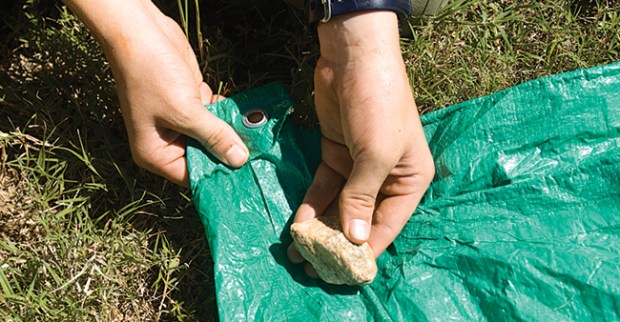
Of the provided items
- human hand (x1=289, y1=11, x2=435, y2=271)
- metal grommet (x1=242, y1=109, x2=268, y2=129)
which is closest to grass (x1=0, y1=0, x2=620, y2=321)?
metal grommet (x1=242, y1=109, x2=268, y2=129)

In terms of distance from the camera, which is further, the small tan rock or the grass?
the grass

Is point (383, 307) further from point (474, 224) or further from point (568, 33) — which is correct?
point (568, 33)

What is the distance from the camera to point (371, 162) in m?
1.58

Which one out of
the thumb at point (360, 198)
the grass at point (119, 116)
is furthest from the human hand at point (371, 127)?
the grass at point (119, 116)

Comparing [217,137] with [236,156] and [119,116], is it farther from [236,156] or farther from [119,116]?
[119,116]

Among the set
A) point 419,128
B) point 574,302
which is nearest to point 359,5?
point 419,128

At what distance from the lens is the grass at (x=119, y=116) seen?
1890mm

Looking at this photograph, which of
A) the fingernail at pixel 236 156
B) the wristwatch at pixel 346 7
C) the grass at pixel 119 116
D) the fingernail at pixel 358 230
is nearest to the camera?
the wristwatch at pixel 346 7

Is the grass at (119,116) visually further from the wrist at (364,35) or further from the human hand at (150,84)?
the wrist at (364,35)

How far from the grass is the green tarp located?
204 millimetres

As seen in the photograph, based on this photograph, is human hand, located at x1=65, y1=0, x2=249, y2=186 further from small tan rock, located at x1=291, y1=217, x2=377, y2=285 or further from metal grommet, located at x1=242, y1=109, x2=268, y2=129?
small tan rock, located at x1=291, y1=217, x2=377, y2=285

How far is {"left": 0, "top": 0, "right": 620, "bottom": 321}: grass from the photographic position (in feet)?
6.20

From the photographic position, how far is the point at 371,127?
1.56m

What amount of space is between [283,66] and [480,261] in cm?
88
